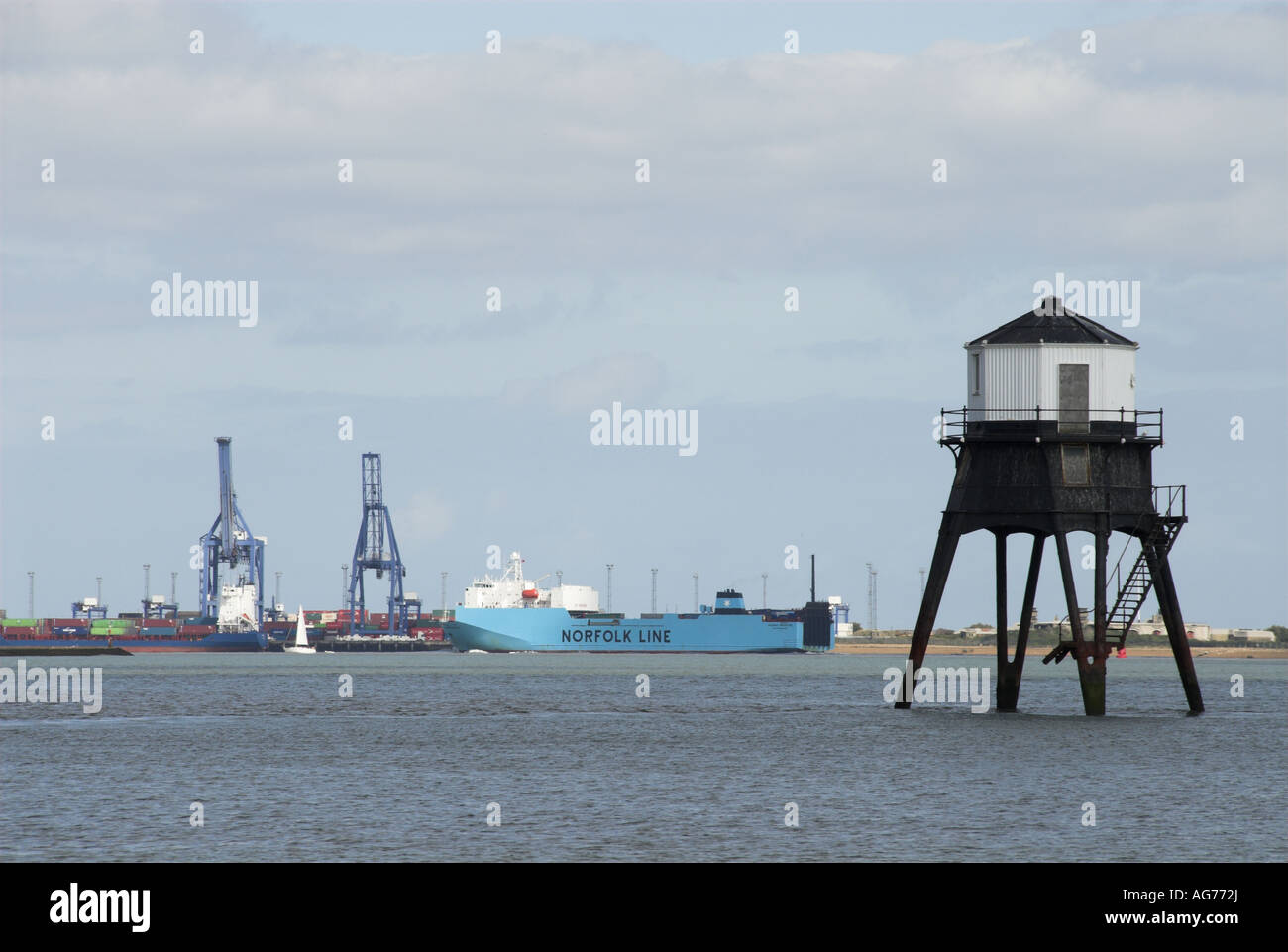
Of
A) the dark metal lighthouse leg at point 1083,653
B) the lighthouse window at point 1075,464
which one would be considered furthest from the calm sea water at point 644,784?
the lighthouse window at point 1075,464

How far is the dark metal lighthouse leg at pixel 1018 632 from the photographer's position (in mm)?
60438

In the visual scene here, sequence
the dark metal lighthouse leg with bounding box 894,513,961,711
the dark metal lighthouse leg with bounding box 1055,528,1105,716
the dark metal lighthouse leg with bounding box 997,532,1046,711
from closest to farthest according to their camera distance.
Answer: the dark metal lighthouse leg with bounding box 1055,528,1105,716 < the dark metal lighthouse leg with bounding box 894,513,961,711 < the dark metal lighthouse leg with bounding box 997,532,1046,711

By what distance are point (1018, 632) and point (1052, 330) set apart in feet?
40.5

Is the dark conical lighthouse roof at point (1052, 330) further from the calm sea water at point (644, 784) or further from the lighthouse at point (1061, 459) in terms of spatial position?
the calm sea water at point (644, 784)

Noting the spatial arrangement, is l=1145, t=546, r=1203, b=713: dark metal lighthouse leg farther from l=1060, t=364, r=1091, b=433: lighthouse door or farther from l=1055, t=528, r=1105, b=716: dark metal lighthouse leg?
l=1060, t=364, r=1091, b=433: lighthouse door

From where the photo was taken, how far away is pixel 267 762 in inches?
1901

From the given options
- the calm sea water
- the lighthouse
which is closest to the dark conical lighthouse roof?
the lighthouse

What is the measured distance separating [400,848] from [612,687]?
78.0m

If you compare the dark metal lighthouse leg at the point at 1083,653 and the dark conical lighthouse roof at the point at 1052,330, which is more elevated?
the dark conical lighthouse roof at the point at 1052,330

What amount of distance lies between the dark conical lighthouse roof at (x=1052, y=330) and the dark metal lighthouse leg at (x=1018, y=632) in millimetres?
7085

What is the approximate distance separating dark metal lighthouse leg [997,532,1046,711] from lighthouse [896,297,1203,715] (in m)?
3.12

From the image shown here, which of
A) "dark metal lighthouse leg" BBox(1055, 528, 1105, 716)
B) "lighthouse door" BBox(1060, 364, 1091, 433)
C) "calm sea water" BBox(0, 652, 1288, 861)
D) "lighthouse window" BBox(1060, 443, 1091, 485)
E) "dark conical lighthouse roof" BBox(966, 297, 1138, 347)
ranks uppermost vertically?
"dark conical lighthouse roof" BBox(966, 297, 1138, 347)

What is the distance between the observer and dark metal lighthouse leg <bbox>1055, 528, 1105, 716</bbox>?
53.7 metres
